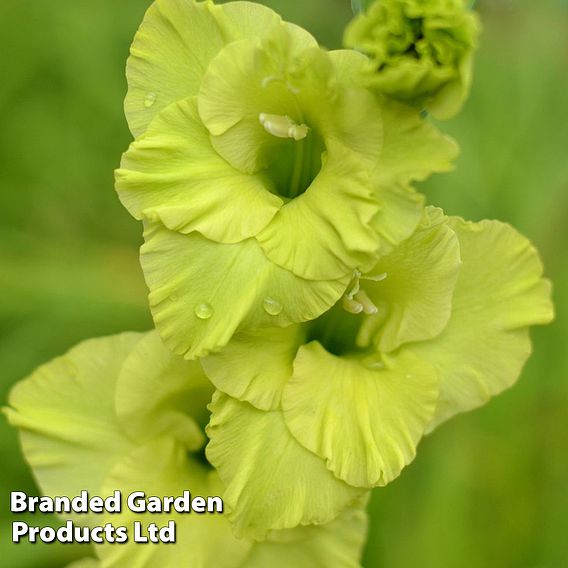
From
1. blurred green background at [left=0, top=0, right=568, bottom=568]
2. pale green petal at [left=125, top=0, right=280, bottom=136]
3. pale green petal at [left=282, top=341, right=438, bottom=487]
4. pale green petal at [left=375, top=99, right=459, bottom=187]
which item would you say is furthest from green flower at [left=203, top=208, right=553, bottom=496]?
blurred green background at [left=0, top=0, right=568, bottom=568]

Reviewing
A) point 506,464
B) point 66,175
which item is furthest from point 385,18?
point 66,175

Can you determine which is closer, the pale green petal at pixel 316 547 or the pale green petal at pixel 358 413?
the pale green petal at pixel 358 413

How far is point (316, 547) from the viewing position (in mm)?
952

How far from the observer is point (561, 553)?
1506 mm

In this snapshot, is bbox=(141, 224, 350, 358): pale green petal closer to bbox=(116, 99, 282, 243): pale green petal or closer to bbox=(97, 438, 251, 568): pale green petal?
bbox=(116, 99, 282, 243): pale green petal

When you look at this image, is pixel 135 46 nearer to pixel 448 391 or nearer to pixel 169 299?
pixel 169 299

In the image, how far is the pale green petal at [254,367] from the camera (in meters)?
0.77

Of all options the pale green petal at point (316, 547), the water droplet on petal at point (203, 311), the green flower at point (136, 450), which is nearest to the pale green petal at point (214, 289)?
the water droplet on petal at point (203, 311)

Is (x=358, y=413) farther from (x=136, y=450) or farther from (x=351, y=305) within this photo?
(x=136, y=450)

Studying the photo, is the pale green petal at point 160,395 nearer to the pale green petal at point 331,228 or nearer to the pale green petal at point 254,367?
the pale green petal at point 254,367

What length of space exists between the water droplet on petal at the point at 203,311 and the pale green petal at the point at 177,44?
0.54 feet

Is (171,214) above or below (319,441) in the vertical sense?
above

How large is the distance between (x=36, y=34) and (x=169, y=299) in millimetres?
1476

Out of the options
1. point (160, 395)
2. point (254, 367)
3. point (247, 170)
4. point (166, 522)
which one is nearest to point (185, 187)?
point (247, 170)
